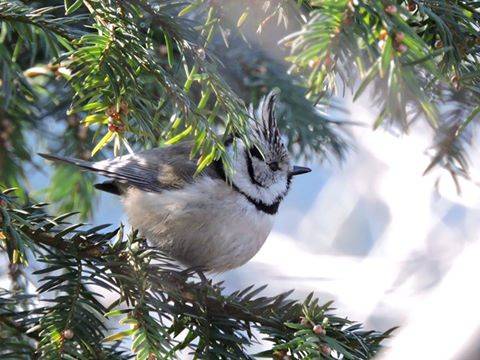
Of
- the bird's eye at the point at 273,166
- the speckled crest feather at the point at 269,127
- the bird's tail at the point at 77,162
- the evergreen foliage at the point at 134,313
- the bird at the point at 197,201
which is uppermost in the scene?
the speckled crest feather at the point at 269,127

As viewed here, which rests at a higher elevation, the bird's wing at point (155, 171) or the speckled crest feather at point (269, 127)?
the speckled crest feather at point (269, 127)

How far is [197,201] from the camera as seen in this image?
1.61 meters

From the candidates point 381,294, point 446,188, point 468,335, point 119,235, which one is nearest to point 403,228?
point 446,188

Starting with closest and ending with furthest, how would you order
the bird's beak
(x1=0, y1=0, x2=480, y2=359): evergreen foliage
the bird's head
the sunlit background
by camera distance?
(x1=0, y1=0, x2=480, y2=359): evergreen foliage < the bird's head < the bird's beak < the sunlit background

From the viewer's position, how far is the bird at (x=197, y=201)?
1599 mm

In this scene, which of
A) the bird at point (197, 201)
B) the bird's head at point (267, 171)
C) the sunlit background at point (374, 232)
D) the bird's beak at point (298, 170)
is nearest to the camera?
the bird at point (197, 201)

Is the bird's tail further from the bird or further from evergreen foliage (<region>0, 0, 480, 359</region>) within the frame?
evergreen foliage (<region>0, 0, 480, 359</region>)

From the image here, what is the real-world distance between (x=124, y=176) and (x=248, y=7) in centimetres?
76

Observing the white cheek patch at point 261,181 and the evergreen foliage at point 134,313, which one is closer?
the evergreen foliage at point 134,313

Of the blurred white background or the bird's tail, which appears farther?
the blurred white background

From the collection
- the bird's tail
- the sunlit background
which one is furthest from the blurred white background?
the bird's tail

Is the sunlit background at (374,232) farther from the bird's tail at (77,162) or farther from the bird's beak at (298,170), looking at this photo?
the bird's tail at (77,162)

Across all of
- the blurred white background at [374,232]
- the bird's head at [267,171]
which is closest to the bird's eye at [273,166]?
the bird's head at [267,171]

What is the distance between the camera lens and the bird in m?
1.60
